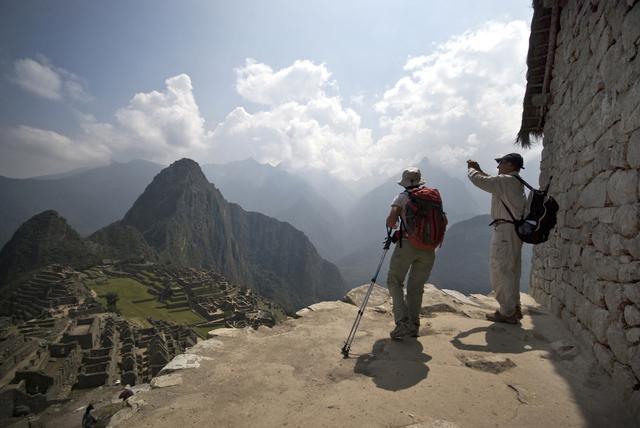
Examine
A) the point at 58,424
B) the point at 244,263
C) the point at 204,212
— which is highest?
the point at 204,212

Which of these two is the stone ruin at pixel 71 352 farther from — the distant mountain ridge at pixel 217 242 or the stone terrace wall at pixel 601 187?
the distant mountain ridge at pixel 217 242

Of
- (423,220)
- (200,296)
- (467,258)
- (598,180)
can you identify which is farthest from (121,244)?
(467,258)

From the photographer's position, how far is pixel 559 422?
7.73ft

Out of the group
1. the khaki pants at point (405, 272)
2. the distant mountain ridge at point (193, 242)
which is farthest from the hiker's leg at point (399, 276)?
the distant mountain ridge at point (193, 242)

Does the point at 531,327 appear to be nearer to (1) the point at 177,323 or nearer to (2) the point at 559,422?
(2) the point at 559,422

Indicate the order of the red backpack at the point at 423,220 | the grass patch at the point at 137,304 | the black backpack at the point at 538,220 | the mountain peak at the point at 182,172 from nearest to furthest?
the black backpack at the point at 538,220 → the red backpack at the point at 423,220 → the grass patch at the point at 137,304 → the mountain peak at the point at 182,172

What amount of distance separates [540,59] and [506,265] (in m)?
5.00

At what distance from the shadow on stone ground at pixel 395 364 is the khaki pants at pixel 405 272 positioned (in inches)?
14.7

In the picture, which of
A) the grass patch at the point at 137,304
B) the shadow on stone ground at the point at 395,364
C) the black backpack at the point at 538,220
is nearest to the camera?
the shadow on stone ground at the point at 395,364

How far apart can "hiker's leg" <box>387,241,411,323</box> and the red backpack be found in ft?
0.68

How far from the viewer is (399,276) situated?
4457 mm

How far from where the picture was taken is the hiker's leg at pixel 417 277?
4418mm

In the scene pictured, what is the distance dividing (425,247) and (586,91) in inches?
109

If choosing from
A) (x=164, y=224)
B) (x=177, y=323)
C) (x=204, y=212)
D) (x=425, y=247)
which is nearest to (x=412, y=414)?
(x=425, y=247)
